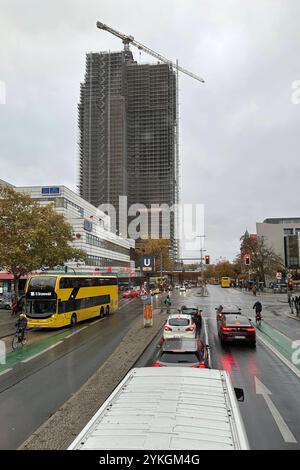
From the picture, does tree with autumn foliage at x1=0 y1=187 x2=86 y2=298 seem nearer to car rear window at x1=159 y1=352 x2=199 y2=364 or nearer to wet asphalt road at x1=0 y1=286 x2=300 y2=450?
wet asphalt road at x1=0 y1=286 x2=300 y2=450

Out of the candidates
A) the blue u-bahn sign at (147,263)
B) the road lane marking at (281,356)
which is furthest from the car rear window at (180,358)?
the blue u-bahn sign at (147,263)

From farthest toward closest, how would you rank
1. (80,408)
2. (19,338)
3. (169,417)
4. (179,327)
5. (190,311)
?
(190,311) < (19,338) < (179,327) < (80,408) < (169,417)

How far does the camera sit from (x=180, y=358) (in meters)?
10.4

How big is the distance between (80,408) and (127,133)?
469 ft

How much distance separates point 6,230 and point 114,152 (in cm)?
10896

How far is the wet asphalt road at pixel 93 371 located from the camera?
25.7 feet

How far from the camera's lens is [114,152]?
13688cm

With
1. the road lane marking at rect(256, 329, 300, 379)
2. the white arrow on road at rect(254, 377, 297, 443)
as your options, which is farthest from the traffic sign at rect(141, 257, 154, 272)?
the white arrow on road at rect(254, 377, 297, 443)

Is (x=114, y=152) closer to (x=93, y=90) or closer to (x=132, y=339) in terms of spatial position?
(x=93, y=90)

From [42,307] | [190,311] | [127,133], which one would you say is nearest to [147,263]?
[190,311]

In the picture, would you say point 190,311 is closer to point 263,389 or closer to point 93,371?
point 93,371

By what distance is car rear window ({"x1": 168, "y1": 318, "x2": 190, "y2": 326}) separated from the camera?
56.0 ft
